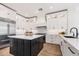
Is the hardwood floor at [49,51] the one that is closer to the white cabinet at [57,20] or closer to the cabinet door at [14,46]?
the cabinet door at [14,46]

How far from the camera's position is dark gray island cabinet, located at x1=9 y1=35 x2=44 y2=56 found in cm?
149

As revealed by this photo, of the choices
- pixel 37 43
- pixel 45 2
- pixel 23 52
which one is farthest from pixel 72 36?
pixel 23 52

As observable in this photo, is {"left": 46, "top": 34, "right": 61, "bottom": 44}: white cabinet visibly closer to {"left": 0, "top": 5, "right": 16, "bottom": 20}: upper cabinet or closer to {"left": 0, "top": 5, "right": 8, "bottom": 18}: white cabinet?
{"left": 0, "top": 5, "right": 16, "bottom": 20}: upper cabinet

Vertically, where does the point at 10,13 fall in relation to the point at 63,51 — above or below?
above

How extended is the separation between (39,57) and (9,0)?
3.13ft

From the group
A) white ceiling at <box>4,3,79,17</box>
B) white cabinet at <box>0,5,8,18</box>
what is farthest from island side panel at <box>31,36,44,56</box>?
white cabinet at <box>0,5,8,18</box>

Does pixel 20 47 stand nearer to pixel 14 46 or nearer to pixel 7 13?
pixel 14 46

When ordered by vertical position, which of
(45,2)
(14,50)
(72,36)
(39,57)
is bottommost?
(39,57)

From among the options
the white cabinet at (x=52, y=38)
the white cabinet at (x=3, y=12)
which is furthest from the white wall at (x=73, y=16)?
the white cabinet at (x=3, y=12)

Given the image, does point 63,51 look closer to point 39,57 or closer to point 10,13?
point 39,57

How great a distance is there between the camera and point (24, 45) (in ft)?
5.01

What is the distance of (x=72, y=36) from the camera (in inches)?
73.4

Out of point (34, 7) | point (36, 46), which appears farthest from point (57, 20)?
point (36, 46)

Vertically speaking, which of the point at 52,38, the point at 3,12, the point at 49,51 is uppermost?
the point at 3,12
